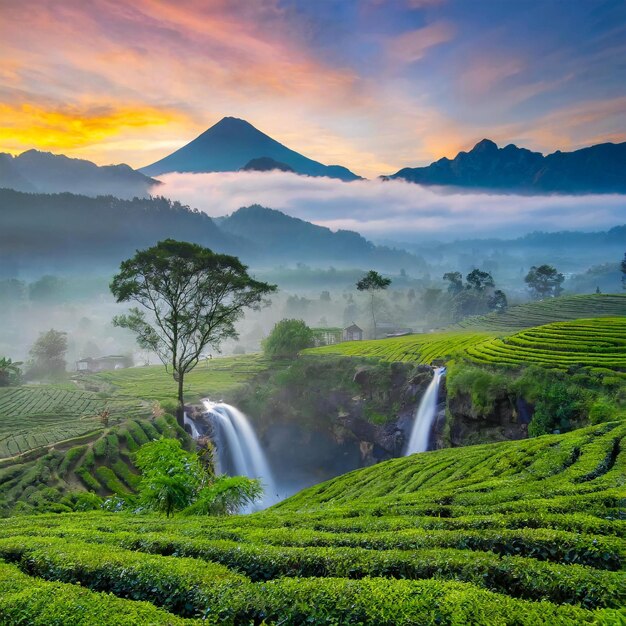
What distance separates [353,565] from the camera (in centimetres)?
755

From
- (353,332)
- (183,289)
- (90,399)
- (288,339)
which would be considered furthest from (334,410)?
(353,332)

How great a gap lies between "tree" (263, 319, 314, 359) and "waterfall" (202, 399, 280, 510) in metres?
22.5

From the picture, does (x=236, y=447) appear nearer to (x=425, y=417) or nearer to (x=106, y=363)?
(x=425, y=417)

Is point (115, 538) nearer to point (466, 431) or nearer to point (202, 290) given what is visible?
point (202, 290)

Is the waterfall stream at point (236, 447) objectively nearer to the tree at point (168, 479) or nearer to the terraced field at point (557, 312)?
the tree at point (168, 479)

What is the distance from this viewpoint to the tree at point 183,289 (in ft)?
111

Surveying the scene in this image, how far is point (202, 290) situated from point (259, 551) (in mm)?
30574

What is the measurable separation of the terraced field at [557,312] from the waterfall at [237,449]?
46.6 m

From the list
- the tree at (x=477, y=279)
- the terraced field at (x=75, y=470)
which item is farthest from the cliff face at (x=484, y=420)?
the tree at (x=477, y=279)

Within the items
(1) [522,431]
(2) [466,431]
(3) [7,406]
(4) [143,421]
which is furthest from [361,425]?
(3) [7,406]

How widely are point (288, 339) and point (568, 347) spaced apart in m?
45.1

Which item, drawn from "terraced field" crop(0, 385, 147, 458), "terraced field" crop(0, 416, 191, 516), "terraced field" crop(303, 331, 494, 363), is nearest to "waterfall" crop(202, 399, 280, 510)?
"terraced field" crop(0, 385, 147, 458)

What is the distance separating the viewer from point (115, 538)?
10.3 metres

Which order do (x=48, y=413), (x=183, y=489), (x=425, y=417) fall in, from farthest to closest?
(x=425, y=417), (x=48, y=413), (x=183, y=489)
